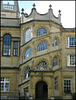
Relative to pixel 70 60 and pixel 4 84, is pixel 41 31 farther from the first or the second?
pixel 4 84

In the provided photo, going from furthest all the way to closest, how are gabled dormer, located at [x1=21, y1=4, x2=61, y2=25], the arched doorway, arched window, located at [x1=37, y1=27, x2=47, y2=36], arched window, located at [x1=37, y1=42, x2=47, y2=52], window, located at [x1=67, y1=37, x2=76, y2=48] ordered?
window, located at [x1=67, y1=37, x2=76, y2=48] → gabled dormer, located at [x1=21, y1=4, x2=61, y2=25] → arched window, located at [x1=37, y1=27, x2=47, y2=36] → arched window, located at [x1=37, y1=42, x2=47, y2=52] → the arched doorway

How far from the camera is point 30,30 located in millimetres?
27250

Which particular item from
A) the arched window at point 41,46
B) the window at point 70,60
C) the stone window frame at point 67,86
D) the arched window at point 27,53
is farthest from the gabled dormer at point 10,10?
the stone window frame at point 67,86

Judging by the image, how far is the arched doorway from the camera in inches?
1027

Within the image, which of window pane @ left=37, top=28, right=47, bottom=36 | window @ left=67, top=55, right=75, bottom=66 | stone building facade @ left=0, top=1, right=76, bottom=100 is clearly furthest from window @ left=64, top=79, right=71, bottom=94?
window pane @ left=37, top=28, right=47, bottom=36

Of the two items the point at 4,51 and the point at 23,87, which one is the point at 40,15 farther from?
the point at 23,87

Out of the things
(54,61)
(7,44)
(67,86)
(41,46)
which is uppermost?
(7,44)

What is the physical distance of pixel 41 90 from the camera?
26.4 m

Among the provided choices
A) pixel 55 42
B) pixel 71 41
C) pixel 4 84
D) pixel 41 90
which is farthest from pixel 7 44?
pixel 71 41

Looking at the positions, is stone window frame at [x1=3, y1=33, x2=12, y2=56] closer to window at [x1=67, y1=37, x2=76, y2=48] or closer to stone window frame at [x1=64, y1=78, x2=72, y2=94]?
window at [x1=67, y1=37, x2=76, y2=48]

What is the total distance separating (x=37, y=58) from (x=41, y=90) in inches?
156

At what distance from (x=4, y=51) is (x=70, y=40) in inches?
342

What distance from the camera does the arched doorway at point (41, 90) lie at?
2608 centimetres

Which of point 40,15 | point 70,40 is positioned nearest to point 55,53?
point 70,40
